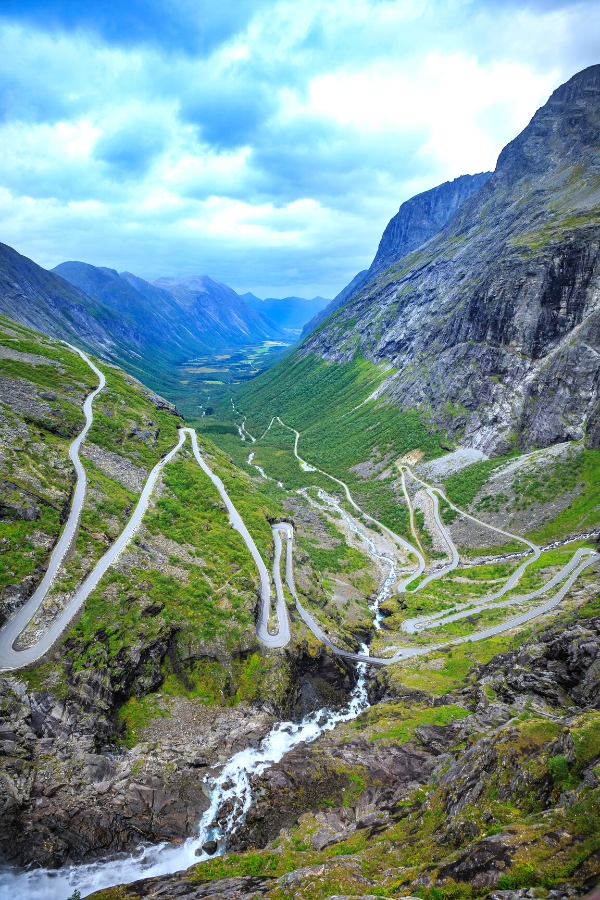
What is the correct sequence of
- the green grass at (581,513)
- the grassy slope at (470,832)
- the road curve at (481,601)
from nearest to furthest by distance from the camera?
the grassy slope at (470,832) → the road curve at (481,601) → the green grass at (581,513)

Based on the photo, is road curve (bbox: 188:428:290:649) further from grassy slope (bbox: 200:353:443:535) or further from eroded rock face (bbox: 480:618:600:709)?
grassy slope (bbox: 200:353:443:535)

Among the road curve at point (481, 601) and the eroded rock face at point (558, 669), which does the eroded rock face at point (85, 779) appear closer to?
the road curve at point (481, 601)

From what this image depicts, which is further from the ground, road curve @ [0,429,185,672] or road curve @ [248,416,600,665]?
road curve @ [0,429,185,672]

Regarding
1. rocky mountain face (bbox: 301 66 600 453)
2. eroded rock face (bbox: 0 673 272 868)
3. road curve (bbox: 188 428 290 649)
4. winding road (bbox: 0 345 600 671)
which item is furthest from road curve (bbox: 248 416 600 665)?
rocky mountain face (bbox: 301 66 600 453)

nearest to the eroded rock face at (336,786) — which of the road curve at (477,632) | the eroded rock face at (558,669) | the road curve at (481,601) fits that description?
the eroded rock face at (558,669)

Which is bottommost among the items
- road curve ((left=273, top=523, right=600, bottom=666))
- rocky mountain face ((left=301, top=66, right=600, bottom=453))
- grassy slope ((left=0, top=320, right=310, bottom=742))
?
road curve ((left=273, top=523, right=600, bottom=666))

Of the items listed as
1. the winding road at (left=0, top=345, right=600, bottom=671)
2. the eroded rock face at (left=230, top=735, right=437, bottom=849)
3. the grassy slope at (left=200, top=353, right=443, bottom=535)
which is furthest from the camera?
the grassy slope at (left=200, top=353, right=443, bottom=535)

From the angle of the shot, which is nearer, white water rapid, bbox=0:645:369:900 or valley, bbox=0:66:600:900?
valley, bbox=0:66:600:900
